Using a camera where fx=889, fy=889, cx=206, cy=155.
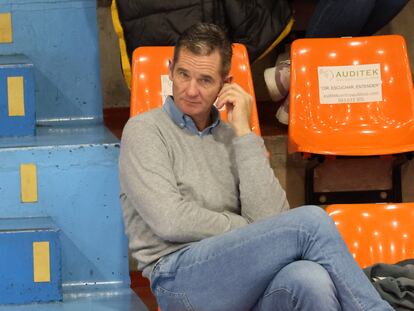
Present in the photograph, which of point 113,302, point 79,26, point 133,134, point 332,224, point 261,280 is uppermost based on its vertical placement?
point 79,26

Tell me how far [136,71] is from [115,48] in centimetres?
86

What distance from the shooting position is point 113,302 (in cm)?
273

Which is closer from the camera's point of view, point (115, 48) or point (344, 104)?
point (344, 104)

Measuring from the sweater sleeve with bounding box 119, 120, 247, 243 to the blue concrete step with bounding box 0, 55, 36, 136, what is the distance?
1016mm

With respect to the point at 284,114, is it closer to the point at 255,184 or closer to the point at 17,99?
the point at 17,99

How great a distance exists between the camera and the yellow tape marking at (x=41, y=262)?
2.69 m

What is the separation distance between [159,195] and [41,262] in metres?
0.85

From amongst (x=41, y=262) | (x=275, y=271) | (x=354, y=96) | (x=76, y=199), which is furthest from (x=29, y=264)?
(x=354, y=96)

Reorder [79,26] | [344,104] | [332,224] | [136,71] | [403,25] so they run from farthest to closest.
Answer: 1. [403,25]
2. [79,26]
3. [344,104]
4. [136,71]
5. [332,224]

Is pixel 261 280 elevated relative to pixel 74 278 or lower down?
elevated

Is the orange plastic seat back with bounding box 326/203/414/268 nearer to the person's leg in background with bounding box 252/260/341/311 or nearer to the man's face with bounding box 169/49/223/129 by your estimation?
the person's leg in background with bounding box 252/260/341/311

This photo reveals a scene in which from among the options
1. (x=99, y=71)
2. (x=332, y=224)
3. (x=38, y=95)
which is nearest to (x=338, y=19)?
(x=99, y=71)

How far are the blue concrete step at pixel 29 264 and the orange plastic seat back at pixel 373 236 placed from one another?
38.3 inches

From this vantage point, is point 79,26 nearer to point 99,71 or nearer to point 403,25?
point 99,71
